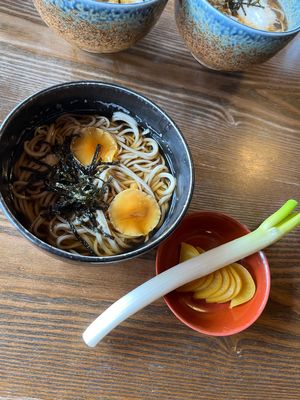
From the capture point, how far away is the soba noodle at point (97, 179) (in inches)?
40.7

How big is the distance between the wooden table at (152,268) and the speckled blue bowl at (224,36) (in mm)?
113

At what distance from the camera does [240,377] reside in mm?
1062

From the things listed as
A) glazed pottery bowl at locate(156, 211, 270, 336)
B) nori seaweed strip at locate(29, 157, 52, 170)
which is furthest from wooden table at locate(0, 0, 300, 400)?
nori seaweed strip at locate(29, 157, 52, 170)

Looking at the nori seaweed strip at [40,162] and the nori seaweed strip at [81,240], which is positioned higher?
the nori seaweed strip at [40,162]

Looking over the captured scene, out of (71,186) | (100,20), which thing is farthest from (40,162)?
(100,20)

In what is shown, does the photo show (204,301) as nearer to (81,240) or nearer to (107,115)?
(81,240)

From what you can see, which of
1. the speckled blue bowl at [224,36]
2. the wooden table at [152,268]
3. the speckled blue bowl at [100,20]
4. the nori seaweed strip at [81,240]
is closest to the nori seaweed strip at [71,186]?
the nori seaweed strip at [81,240]

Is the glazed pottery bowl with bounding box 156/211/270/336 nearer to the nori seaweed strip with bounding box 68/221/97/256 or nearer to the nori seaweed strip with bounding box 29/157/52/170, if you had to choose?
the nori seaweed strip with bounding box 68/221/97/256

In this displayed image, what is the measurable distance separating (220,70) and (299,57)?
0.32 metres

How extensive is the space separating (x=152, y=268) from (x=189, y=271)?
111 mm

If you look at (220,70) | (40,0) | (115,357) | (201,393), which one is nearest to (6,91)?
(40,0)

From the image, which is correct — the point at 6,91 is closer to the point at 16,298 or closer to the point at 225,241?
the point at 16,298

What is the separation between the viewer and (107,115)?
3.76 feet

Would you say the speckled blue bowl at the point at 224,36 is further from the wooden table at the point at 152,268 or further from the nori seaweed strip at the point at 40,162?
the nori seaweed strip at the point at 40,162
